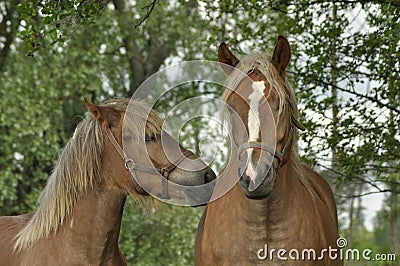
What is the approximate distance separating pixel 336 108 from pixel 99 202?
3270 millimetres

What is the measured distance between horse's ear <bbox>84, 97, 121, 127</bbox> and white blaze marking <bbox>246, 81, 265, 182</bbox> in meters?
1.16

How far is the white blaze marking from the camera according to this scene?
3494 mm

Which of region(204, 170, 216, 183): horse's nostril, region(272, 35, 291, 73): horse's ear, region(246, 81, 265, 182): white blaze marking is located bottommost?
region(204, 170, 216, 183): horse's nostril

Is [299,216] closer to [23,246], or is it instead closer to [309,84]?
[23,246]

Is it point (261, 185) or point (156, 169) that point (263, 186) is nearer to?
point (261, 185)

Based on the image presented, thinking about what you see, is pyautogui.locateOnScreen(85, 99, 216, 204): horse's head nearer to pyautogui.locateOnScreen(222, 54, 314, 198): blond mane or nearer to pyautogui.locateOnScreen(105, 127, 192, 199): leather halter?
pyautogui.locateOnScreen(105, 127, 192, 199): leather halter

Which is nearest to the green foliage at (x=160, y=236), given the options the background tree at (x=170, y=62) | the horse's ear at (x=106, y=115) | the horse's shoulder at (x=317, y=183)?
the background tree at (x=170, y=62)

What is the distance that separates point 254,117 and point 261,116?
47mm

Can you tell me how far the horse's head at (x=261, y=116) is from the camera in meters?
3.53

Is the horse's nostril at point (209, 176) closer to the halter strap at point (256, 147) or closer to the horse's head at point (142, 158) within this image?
the horse's head at point (142, 158)

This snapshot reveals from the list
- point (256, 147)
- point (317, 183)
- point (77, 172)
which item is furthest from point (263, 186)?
point (317, 183)

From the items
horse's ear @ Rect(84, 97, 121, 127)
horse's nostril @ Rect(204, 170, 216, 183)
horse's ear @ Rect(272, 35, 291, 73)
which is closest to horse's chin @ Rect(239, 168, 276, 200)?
horse's nostril @ Rect(204, 170, 216, 183)

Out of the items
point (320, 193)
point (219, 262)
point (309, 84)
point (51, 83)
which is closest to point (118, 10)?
point (51, 83)

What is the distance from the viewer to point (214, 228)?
4195 mm
